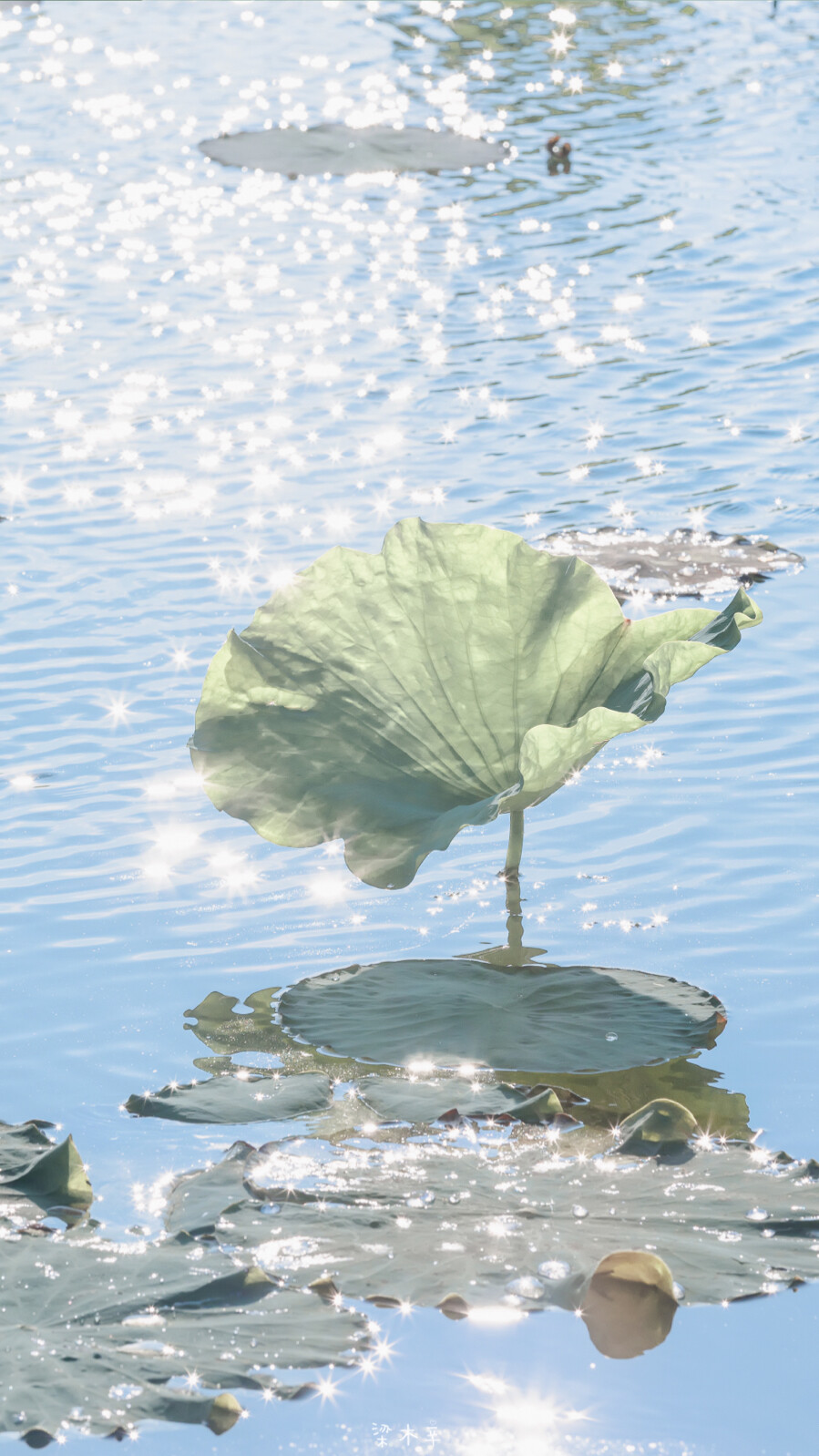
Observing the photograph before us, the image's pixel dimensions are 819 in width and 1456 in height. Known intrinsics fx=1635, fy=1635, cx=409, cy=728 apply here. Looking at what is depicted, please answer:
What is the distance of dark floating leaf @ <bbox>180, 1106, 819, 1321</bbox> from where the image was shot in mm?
1875

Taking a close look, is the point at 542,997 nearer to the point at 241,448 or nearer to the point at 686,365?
the point at 241,448

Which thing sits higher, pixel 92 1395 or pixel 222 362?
pixel 92 1395

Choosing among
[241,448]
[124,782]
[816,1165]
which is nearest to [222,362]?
[241,448]

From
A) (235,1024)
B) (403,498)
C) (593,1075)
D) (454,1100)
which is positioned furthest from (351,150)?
(454,1100)

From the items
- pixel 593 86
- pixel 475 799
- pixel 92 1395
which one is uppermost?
pixel 92 1395

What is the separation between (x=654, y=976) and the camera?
2.73 m

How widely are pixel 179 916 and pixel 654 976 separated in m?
0.92

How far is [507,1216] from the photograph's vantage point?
198cm

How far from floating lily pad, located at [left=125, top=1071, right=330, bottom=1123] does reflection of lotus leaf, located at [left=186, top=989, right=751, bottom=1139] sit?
83 mm

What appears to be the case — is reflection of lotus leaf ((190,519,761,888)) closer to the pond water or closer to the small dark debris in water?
the pond water

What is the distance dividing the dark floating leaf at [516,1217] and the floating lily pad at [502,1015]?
278 mm

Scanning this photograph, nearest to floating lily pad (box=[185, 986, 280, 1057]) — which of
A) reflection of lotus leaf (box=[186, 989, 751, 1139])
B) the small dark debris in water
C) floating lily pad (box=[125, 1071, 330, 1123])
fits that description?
reflection of lotus leaf (box=[186, 989, 751, 1139])

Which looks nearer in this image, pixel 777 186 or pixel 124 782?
pixel 124 782

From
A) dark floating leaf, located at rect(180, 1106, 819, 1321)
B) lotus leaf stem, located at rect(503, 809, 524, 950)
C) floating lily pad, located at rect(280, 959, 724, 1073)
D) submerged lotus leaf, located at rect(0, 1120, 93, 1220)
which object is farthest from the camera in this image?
lotus leaf stem, located at rect(503, 809, 524, 950)
